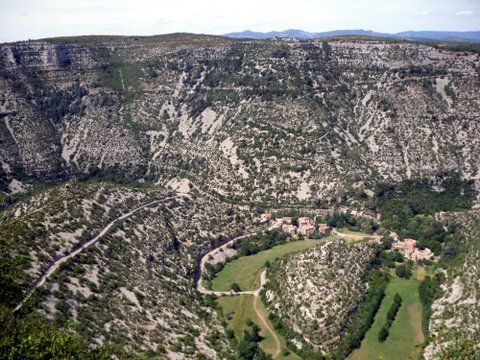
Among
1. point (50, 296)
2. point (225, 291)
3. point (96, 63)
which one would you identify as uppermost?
point (96, 63)

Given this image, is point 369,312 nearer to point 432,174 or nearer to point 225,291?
point 225,291

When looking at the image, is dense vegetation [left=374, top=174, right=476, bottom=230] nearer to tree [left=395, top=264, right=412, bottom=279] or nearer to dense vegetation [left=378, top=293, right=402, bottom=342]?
tree [left=395, top=264, right=412, bottom=279]

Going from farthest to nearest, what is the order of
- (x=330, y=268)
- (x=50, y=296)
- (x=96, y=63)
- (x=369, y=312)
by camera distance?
(x=96, y=63) < (x=330, y=268) < (x=369, y=312) < (x=50, y=296)

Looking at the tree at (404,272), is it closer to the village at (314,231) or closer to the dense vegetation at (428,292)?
the dense vegetation at (428,292)

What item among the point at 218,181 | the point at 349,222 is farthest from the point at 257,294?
the point at 218,181

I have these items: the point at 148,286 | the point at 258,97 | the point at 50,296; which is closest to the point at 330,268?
the point at 148,286

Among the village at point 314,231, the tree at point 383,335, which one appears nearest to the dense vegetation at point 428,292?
the tree at point 383,335
